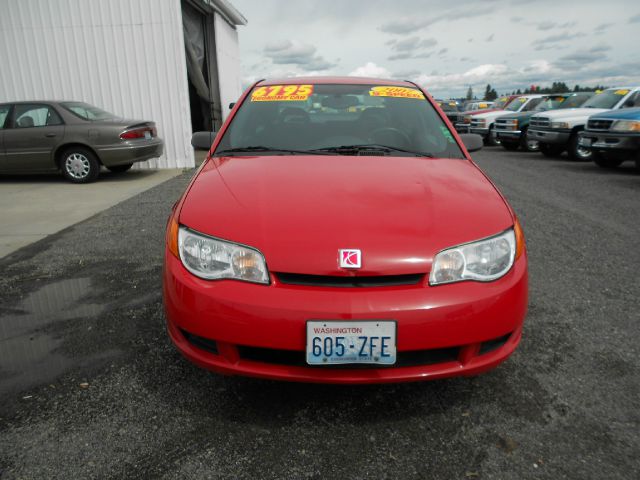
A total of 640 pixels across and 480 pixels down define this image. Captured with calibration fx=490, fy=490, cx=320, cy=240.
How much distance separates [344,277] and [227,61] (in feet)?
51.4

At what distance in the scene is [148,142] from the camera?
8.82 meters

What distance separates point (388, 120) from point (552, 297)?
164cm

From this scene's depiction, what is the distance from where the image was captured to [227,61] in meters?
16.0

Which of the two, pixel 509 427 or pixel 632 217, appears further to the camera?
pixel 632 217

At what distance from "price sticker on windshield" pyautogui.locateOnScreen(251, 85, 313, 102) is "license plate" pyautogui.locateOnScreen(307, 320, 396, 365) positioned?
1.86 meters

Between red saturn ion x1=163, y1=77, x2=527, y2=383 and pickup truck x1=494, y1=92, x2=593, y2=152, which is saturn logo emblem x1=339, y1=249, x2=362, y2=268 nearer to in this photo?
red saturn ion x1=163, y1=77, x2=527, y2=383

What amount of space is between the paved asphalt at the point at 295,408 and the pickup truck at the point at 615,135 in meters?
6.70

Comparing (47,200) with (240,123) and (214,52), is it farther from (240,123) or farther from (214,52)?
(214,52)

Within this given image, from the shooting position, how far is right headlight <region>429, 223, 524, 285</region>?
6.06ft

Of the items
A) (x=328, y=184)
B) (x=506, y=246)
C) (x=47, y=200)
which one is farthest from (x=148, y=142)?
(x=506, y=246)

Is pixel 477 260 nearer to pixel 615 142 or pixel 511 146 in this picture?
pixel 615 142

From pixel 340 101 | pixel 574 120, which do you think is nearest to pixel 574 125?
pixel 574 120

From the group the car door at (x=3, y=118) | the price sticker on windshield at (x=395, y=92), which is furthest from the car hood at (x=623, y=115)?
the car door at (x=3, y=118)

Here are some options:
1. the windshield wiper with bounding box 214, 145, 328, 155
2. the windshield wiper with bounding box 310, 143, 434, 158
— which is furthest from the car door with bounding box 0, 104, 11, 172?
the windshield wiper with bounding box 310, 143, 434, 158
